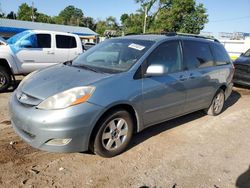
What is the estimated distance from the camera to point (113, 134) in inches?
144

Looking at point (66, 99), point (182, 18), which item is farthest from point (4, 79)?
point (182, 18)

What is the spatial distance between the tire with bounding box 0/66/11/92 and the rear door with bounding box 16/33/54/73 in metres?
0.61

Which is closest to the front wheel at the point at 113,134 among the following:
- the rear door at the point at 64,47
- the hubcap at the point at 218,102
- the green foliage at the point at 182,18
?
the hubcap at the point at 218,102

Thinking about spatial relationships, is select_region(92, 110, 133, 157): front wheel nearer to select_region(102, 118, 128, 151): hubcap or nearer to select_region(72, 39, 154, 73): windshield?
select_region(102, 118, 128, 151): hubcap

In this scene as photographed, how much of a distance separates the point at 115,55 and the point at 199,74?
1.76 metres

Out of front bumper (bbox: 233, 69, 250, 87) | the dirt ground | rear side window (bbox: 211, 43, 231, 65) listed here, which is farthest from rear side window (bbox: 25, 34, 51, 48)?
front bumper (bbox: 233, 69, 250, 87)

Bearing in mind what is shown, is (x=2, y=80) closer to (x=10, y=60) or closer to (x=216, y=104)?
(x=10, y=60)

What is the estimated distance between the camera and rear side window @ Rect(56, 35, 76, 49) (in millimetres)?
8777

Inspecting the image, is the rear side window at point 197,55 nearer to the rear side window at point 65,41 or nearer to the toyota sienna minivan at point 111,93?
the toyota sienna minivan at point 111,93

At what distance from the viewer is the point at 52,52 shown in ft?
28.0

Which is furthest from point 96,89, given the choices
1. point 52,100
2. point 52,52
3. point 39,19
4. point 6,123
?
point 39,19

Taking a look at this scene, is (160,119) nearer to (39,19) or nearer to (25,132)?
(25,132)

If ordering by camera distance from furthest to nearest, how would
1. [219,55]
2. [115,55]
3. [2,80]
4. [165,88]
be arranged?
[2,80] < [219,55] < [115,55] < [165,88]

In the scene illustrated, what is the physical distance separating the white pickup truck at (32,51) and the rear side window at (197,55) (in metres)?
4.92
